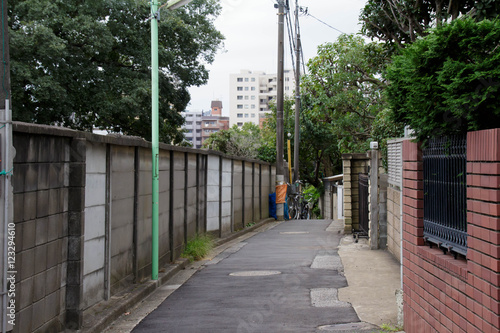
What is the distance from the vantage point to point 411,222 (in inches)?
220

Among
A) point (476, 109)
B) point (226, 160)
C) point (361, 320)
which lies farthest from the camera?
point (226, 160)

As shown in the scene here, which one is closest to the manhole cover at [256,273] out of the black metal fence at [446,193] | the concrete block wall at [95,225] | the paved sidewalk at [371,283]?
the paved sidewalk at [371,283]

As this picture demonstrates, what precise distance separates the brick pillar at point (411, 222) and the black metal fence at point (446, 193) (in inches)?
3.4

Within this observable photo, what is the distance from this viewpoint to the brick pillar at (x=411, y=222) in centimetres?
535

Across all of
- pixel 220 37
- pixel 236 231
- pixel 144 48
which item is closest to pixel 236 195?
pixel 236 231

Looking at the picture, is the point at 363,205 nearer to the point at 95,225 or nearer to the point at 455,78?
the point at 95,225

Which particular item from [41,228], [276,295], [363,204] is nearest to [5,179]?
[41,228]

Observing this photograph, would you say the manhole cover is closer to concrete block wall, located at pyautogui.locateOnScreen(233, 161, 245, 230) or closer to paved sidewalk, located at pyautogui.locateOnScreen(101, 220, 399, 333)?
paved sidewalk, located at pyautogui.locateOnScreen(101, 220, 399, 333)

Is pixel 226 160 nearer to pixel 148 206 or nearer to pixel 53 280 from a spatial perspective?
pixel 148 206

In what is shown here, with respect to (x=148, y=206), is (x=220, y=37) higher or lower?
higher

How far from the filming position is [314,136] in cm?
3788

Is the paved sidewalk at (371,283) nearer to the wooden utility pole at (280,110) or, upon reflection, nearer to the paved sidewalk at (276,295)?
the paved sidewalk at (276,295)

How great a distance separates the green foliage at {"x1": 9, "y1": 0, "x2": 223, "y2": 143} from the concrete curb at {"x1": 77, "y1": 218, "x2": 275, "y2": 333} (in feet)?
31.5

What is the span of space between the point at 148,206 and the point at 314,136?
29.4 meters
